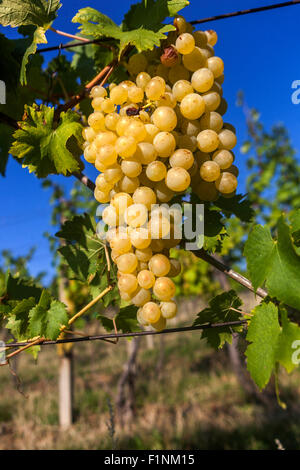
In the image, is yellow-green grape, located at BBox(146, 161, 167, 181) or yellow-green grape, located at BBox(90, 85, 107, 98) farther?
yellow-green grape, located at BBox(90, 85, 107, 98)

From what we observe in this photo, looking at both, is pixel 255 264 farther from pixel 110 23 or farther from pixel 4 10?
pixel 4 10

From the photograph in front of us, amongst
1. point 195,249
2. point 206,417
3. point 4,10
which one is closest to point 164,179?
point 195,249

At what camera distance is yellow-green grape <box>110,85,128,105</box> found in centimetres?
78

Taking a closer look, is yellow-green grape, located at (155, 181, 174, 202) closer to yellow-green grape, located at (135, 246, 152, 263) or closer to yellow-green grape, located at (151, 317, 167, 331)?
yellow-green grape, located at (135, 246, 152, 263)

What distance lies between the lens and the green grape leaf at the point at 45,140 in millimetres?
829

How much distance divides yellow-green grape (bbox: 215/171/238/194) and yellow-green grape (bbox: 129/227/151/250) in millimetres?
203

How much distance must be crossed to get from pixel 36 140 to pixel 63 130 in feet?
0.22

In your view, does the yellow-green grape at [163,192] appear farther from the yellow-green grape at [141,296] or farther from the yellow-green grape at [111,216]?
the yellow-green grape at [141,296]

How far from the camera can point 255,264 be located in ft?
2.34

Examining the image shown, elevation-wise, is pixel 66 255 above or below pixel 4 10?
below

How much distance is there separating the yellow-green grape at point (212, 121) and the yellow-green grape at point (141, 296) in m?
0.39

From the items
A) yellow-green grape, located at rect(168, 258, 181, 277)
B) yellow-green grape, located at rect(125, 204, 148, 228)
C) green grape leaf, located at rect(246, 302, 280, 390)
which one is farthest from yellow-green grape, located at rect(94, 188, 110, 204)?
green grape leaf, located at rect(246, 302, 280, 390)

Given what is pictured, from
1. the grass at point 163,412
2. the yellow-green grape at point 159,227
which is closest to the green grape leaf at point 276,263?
the yellow-green grape at point 159,227

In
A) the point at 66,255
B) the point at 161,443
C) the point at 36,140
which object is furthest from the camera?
the point at 161,443
